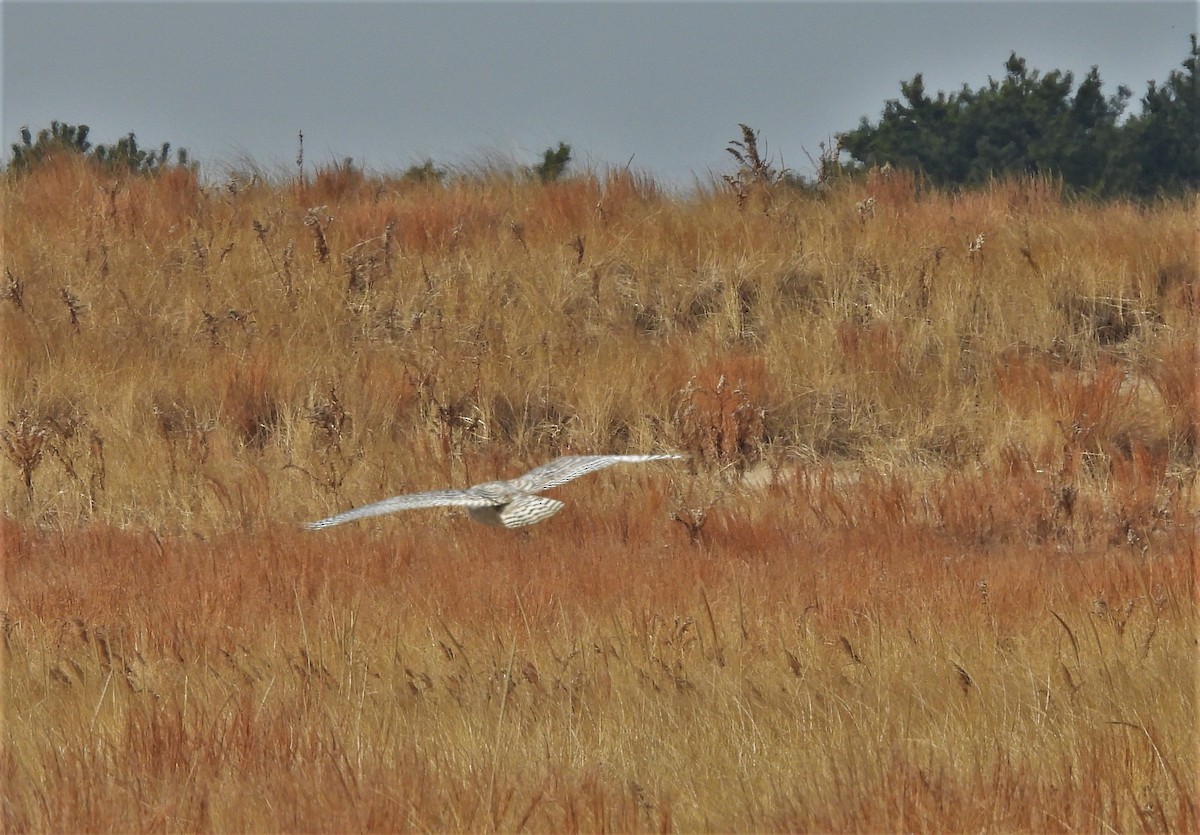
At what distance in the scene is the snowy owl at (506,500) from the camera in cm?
527

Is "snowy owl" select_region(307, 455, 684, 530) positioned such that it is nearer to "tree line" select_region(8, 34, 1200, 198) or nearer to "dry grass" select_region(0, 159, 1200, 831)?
"dry grass" select_region(0, 159, 1200, 831)

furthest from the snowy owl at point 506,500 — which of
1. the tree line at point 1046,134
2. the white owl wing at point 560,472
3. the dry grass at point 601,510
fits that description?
the tree line at point 1046,134

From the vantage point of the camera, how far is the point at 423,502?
542 cm

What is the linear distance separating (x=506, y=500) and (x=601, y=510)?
1880 mm

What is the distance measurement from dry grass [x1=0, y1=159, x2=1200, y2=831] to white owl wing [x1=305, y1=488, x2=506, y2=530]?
0.43m

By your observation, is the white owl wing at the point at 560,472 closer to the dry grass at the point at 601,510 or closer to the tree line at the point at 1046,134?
the dry grass at the point at 601,510

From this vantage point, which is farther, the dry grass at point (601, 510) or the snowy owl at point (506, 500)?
the snowy owl at point (506, 500)

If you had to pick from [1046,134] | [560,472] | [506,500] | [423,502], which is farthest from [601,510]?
[1046,134]

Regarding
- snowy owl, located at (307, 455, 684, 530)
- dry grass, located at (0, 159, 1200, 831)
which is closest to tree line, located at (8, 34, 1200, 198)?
dry grass, located at (0, 159, 1200, 831)

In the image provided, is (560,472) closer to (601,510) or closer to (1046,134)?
(601,510)

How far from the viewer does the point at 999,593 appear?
5.84 meters

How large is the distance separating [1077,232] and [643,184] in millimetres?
3102

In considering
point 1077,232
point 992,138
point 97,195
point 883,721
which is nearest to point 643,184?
point 1077,232

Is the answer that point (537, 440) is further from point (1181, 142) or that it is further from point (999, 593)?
point (1181, 142)
